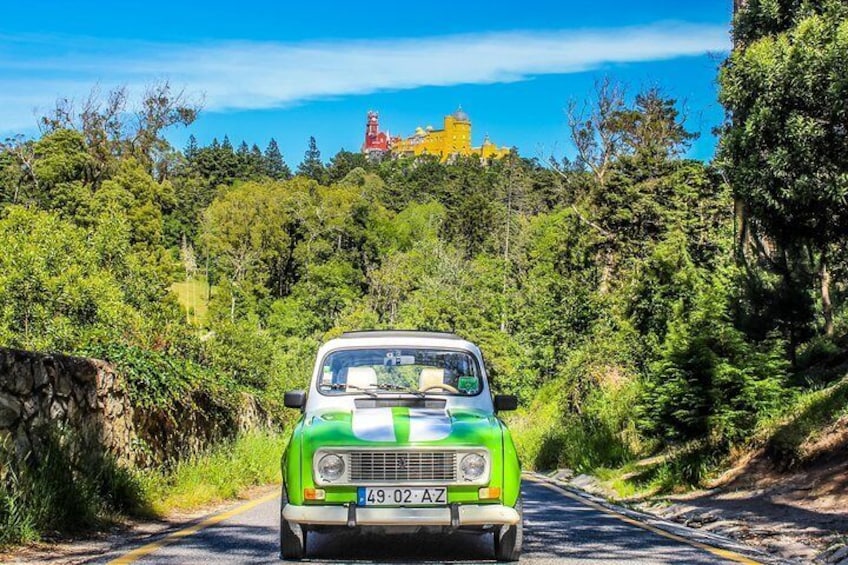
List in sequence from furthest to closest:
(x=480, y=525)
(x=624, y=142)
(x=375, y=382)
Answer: (x=624, y=142), (x=375, y=382), (x=480, y=525)

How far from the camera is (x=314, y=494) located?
275 inches

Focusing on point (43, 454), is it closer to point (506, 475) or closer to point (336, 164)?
point (506, 475)

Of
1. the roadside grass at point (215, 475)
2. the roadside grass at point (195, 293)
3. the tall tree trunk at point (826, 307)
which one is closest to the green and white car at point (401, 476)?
the roadside grass at point (215, 475)

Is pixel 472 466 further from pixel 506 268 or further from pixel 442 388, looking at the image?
pixel 506 268

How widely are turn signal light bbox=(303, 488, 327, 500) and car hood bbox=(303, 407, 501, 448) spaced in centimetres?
33

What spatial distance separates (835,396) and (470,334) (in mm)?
49731

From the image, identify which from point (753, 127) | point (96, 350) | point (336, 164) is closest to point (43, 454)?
point (96, 350)

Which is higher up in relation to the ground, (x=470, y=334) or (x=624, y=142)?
(x=624, y=142)

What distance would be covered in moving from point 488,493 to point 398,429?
2.74 feet

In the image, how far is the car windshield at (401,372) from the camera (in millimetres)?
8484

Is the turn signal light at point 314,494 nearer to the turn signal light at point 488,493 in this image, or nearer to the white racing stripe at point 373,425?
the white racing stripe at point 373,425

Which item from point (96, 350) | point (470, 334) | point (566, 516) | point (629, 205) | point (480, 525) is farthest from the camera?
point (470, 334)

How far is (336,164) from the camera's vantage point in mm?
157625

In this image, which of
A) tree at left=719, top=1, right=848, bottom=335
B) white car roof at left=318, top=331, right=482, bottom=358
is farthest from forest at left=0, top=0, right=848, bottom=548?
white car roof at left=318, top=331, right=482, bottom=358
